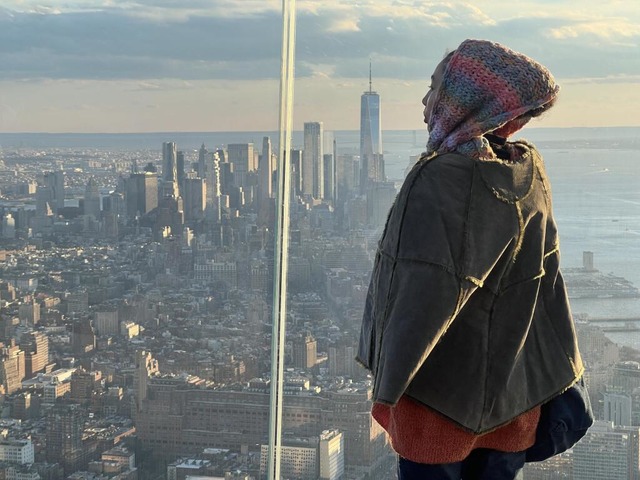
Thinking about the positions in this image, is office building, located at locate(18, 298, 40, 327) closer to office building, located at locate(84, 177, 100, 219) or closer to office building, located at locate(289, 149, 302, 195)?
office building, located at locate(84, 177, 100, 219)

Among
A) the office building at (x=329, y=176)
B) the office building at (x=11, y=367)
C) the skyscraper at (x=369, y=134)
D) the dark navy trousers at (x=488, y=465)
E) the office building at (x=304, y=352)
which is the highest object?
the skyscraper at (x=369, y=134)

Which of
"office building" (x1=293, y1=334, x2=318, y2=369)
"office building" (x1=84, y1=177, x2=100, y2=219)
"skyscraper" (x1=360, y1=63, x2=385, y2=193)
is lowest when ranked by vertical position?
"office building" (x1=293, y1=334, x2=318, y2=369)

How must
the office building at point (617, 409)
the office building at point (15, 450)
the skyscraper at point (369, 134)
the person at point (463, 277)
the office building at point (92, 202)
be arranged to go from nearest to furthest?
the person at point (463, 277) → the office building at point (617, 409) → the skyscraper at point (369, 134) → the office building at point (15, 450) → the office building at point (92, 202)

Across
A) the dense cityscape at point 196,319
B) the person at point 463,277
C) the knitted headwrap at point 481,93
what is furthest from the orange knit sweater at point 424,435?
the dense cityscape at point 196,319

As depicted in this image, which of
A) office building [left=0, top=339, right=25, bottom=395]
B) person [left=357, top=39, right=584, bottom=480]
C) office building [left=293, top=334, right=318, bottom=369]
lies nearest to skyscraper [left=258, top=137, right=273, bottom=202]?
office building [left=293, top=334, right=318, bottom=369]

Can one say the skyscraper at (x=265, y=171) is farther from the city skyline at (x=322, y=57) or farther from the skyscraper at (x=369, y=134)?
the skyscraper at (x=369, y=134)

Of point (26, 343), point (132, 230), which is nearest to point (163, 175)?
point (132, 230)

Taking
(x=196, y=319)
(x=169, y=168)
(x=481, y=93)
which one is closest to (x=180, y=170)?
(x=169, y=168)
